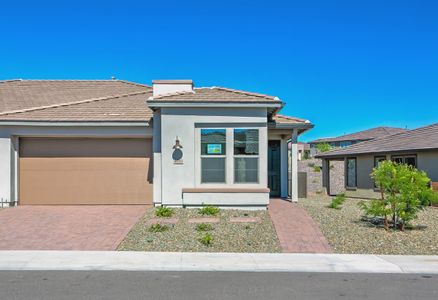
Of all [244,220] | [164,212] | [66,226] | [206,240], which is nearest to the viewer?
[206,240]

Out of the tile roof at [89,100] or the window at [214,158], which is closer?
the window at [214,158]

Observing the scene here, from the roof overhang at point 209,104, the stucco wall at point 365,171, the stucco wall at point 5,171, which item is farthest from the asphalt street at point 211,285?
the stucco wall at point 365,171

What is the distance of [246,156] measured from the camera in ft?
43.3

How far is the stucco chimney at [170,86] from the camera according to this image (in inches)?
582

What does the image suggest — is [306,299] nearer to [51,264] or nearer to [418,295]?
[418,295]

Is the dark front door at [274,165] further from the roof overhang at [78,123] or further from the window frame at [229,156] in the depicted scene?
the roof overhang at [78,123]

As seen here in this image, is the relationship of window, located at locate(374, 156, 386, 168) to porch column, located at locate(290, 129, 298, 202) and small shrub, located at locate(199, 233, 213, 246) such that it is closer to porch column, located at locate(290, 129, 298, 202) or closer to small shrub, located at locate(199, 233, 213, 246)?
porch column, located at locate(290, 129, 298, 202)

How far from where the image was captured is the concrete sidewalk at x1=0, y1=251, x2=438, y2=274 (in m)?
7.73

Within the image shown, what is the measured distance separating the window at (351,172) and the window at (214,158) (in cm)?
1213

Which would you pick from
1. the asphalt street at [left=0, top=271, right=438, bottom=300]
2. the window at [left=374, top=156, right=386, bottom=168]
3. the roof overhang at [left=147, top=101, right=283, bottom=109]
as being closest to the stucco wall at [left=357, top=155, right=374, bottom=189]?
the window at [left=374, top=156, right=386, bottom=168]

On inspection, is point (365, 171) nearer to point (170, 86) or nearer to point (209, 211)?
point (170, 86)

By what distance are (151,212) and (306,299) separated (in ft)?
24.8

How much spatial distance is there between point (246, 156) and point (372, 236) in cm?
464

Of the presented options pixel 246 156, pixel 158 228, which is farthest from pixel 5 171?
pixel 246 156
